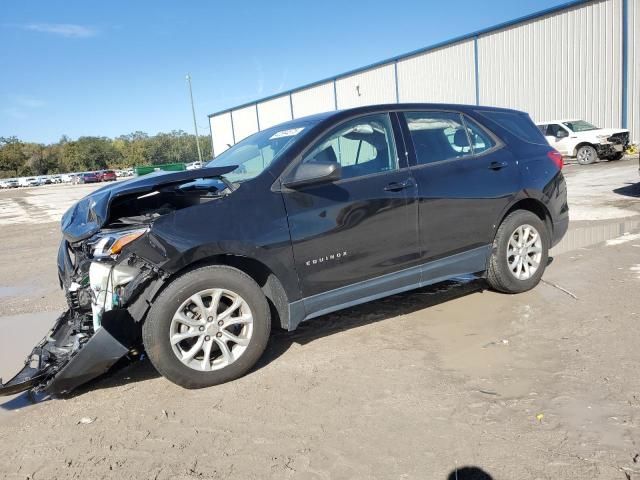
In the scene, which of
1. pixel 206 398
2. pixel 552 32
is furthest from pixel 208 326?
pixel 552 32

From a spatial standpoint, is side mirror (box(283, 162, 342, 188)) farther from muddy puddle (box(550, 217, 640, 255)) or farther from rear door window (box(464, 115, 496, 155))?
muddy puddle (box(550, 217, 640, 255))

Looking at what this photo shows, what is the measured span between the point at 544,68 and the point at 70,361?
88.0ft

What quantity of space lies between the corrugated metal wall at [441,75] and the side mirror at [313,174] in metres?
27.1

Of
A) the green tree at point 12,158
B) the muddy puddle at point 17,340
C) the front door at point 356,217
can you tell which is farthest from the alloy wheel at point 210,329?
the green tree at point 12,158

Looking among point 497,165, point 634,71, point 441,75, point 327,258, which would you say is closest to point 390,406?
point 327,258

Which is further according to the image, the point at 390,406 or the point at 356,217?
the point at 356,217

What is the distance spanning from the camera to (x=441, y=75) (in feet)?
98.9

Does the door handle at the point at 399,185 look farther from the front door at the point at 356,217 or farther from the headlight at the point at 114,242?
the headlight at the point at 114,242

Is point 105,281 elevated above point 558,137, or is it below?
below

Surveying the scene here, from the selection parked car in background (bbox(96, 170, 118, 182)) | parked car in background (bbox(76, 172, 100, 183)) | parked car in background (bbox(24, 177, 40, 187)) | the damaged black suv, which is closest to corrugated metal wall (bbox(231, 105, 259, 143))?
parked car in background (bbox(96, 170, 118, 182))

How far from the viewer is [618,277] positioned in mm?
5309

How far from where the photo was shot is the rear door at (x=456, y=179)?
427 cm

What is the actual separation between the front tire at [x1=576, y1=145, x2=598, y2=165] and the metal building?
4456 millimetres

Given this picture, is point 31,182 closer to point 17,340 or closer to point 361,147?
point 17,340
